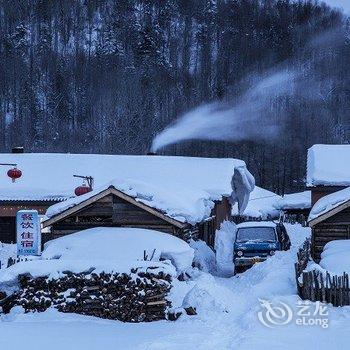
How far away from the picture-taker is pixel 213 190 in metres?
32.5

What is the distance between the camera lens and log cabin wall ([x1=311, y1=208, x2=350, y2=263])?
75.0ft

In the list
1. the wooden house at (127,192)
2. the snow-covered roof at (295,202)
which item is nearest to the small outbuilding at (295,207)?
the snow-covered roof at (295,202)

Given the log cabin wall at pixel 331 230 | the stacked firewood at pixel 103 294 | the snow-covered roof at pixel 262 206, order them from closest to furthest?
the stacked firewood at pixel 103 294
the log cabin wall at pixel 331 230
the snow-covered roof at pixel 262 206

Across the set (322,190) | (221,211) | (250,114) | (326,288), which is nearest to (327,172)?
(322,190)

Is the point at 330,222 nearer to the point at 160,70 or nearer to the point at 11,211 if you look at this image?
the point at 11,211

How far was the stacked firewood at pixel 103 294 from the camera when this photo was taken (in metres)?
16.0

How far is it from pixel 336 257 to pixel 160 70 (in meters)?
148

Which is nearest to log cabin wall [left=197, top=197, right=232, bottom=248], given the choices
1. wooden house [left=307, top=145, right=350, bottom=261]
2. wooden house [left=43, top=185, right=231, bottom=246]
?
wooden house [left=43, top=185, right=231, bottom=246]

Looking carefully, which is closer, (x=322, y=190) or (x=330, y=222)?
(x=330, y=222)

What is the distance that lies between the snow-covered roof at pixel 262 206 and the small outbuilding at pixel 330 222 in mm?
37959

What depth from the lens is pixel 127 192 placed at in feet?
67.8

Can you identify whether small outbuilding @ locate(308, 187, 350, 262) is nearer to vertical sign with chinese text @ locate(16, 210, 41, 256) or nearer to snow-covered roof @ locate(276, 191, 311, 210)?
vertical sign with chinese text @ locate(16, 210, 41, 256)

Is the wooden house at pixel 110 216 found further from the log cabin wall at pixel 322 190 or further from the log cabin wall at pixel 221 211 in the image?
the log cabin wall at pixel 221 211

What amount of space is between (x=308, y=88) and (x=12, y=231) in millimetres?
116528
